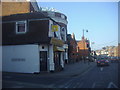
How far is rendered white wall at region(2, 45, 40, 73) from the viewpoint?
21.8m

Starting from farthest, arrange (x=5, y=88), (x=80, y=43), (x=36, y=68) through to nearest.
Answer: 1. (x=80, y=43)
2. (x=36, y=68)
3. (x=5, y=88)

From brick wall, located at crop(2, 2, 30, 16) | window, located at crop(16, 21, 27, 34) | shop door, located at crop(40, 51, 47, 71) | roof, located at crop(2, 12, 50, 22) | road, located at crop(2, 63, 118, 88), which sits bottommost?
road, located at crop(2, 63, 118, 88)

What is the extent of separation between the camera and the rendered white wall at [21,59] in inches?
857

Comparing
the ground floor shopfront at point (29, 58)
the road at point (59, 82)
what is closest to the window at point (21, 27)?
the ground floor shopfront at point (29, 58)

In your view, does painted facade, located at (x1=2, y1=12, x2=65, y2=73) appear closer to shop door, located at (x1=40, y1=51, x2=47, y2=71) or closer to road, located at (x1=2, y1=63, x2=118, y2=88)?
shop door, located at (x1=40, y1=51, x2=47, y2=71)

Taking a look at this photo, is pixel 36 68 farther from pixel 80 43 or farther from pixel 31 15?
pixel 80 43

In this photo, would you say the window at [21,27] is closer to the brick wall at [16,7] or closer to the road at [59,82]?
the road at [59,82]

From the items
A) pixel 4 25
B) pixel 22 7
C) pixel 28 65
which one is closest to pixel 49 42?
pixel 28 65

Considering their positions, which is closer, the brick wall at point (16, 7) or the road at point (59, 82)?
the road at point (59, 82)

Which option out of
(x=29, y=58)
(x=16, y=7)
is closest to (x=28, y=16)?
(x=29, y=58)

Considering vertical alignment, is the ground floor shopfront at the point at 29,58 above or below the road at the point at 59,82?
above

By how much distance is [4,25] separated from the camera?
24312mm

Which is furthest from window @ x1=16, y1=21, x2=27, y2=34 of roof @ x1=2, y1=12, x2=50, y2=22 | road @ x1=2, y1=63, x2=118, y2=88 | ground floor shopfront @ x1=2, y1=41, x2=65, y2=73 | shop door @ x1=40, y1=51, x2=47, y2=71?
road @ x1=2, y1=63, x2=118, y2=88

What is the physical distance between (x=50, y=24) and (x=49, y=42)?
239 centimetres
